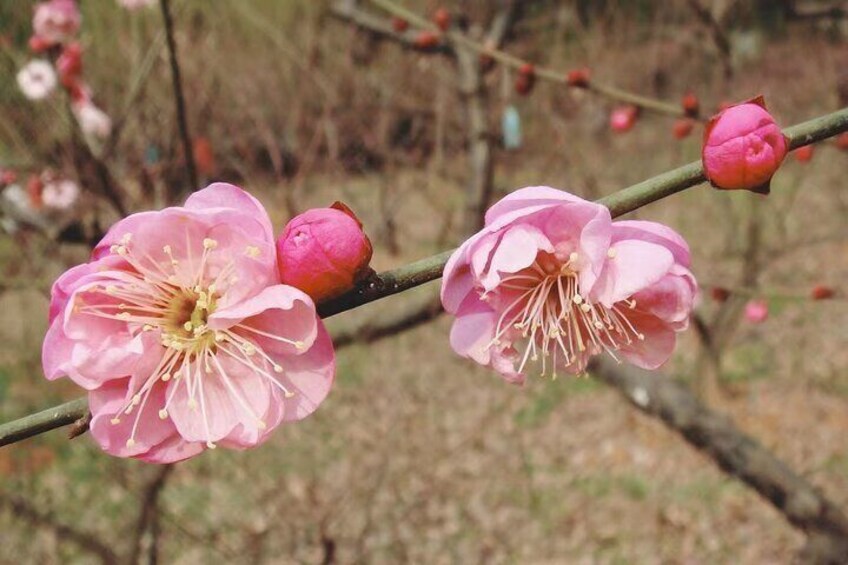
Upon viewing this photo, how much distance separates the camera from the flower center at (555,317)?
0.85 m

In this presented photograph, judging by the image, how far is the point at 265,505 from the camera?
15.5 feet

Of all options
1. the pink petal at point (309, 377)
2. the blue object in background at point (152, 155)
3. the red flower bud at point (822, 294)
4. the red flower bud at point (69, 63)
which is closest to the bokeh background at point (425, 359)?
the blue object in background at point (152, 155)

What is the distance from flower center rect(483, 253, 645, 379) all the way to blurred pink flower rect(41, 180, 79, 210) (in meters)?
2.63

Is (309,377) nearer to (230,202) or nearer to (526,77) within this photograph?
(230,202)

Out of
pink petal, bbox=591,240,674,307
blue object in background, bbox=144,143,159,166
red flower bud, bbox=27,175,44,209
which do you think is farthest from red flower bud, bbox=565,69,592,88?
blue object in background, bbox=144,143,159,166

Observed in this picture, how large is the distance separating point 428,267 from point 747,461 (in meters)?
1.51

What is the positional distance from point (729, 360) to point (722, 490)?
163 cm

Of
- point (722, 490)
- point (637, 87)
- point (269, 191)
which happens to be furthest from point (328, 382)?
point (637, 87)

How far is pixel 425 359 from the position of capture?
6.52m

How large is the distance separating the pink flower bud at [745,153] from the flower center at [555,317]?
0.16 meters

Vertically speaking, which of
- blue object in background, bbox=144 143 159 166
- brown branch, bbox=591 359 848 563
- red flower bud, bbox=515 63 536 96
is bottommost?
blue object in background, bbox=144 143 159 166

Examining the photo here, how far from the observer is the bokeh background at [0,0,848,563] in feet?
14.5

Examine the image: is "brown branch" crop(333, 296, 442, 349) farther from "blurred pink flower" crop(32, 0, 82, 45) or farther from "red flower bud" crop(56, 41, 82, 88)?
"blurred pink flower" crop(32, 0, 82, 45)

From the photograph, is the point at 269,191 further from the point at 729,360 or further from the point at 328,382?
the point at 328,382
